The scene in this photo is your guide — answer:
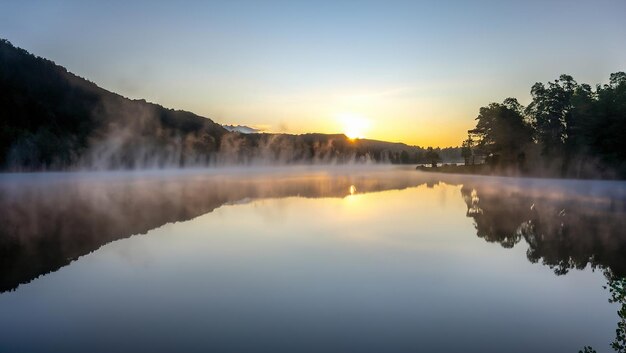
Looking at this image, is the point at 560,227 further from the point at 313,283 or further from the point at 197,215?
the point at 197,215

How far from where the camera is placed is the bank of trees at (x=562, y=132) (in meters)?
75.3

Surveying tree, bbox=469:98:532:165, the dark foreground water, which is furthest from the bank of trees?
the dark foreground water

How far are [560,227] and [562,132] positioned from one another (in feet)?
233

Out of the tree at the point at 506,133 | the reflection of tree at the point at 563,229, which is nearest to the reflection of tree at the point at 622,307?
the reflection of tree at the point at 563,229

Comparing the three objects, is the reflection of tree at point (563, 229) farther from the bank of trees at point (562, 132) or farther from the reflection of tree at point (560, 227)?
the bank of trees at point (562, 132)

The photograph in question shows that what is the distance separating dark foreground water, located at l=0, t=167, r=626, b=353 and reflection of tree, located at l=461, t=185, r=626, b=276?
223mm

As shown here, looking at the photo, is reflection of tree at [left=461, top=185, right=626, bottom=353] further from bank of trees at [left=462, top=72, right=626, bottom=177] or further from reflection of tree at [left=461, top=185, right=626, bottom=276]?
bank of trees at [left=462, top=72, right=626, bottom=177]

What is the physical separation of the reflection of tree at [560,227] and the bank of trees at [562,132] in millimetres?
30116

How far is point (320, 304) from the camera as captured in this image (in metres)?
16.6

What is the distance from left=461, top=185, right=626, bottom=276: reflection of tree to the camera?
2409cm

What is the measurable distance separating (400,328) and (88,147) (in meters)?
213

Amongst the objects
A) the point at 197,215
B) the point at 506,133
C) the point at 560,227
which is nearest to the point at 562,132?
the point at 506,133

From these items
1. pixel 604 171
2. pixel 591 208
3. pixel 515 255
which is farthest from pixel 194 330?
pixel 604 171

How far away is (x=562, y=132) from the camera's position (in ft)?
303
